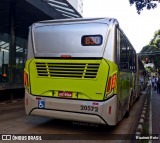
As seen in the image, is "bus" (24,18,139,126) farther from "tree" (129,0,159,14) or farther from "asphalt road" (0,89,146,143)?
"tree" (129,0,159,14)

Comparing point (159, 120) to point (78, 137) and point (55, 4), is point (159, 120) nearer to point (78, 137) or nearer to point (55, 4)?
point (78, 137)

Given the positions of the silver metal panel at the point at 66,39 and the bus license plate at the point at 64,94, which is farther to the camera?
the bus license plate at the point at 64,94

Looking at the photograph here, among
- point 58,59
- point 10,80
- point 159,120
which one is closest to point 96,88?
point 58,59

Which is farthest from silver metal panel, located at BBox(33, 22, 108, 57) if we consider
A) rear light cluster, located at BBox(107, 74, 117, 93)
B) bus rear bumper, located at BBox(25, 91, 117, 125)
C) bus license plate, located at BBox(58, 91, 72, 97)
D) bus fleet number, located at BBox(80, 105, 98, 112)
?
bus fleet number, located at BBox(80, 105, 98, 112)

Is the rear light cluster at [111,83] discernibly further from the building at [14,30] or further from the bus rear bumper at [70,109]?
the building at [14,30]

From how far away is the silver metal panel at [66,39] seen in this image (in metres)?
7.35

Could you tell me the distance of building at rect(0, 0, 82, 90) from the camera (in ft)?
54.6

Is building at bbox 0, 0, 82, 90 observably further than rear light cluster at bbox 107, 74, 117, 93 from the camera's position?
Yes

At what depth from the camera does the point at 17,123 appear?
888 centimetres

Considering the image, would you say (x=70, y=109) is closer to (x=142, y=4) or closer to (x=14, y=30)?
(x=142, y=4)

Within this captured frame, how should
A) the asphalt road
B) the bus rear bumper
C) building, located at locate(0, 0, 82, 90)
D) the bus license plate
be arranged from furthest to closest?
building, located at locate(0, 0, 82, 90), the bus license plate, the asphalt road, the bus rear bumper

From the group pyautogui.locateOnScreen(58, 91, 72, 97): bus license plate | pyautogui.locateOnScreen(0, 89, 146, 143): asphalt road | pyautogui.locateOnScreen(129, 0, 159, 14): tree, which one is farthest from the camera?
Result: pyautogui.locateOnScreen(129, 0, 159, 14): tree

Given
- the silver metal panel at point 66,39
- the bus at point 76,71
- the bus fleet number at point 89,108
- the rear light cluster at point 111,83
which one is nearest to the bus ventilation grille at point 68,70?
the bus at point 76,71

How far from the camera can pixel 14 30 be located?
18234mm
